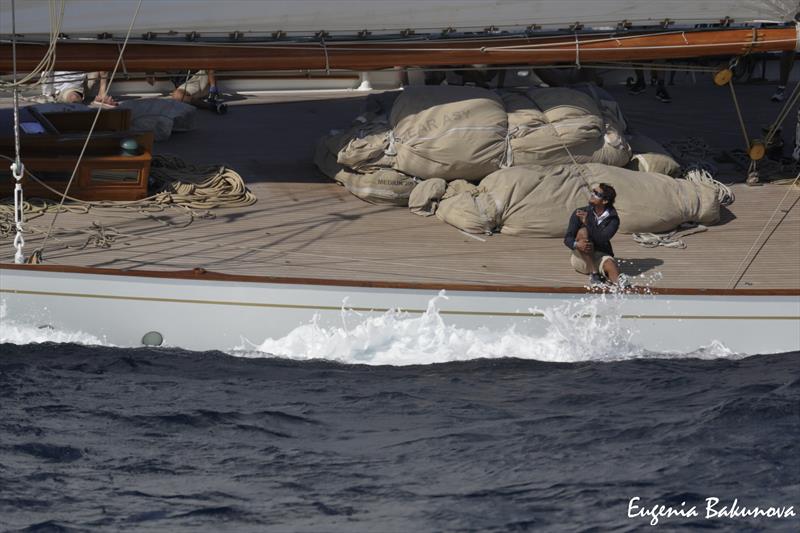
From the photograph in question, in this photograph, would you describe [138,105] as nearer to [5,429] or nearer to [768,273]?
[5,429]

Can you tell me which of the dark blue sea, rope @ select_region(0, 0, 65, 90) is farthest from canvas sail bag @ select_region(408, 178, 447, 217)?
rope @ select_region(0, 0, 65, 90)

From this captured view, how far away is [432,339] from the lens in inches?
384

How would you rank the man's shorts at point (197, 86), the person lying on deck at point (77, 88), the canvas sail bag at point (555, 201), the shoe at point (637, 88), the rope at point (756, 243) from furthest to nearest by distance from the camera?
1. the shoe at point (637, 88)
2. the man's shorts at point (197, 86)
3. the person lying on deck at point (77, 88)
4. the canvas sail bag at point (555, 201)
5. the rope at point (756, 243)

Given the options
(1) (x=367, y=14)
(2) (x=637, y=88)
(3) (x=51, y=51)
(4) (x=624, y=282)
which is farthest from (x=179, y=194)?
(2) (x=637, y=88)

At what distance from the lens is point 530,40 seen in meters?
11.2

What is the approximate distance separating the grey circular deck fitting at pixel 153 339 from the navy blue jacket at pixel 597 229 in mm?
3053

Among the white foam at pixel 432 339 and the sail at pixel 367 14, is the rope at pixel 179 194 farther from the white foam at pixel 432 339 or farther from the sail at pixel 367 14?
the white foam at pixel 432 339

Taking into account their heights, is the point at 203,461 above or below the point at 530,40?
below

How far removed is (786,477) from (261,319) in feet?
12.5

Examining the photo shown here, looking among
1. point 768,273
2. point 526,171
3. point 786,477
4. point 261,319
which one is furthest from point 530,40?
point 786,477

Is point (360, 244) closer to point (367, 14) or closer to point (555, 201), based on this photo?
point (555, 201)

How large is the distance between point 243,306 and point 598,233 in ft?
8.71

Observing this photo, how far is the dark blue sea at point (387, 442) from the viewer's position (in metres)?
7.27

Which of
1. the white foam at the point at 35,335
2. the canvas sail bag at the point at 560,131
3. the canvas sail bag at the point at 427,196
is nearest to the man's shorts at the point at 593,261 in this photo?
the canvas sail bag at the point at 560,131
